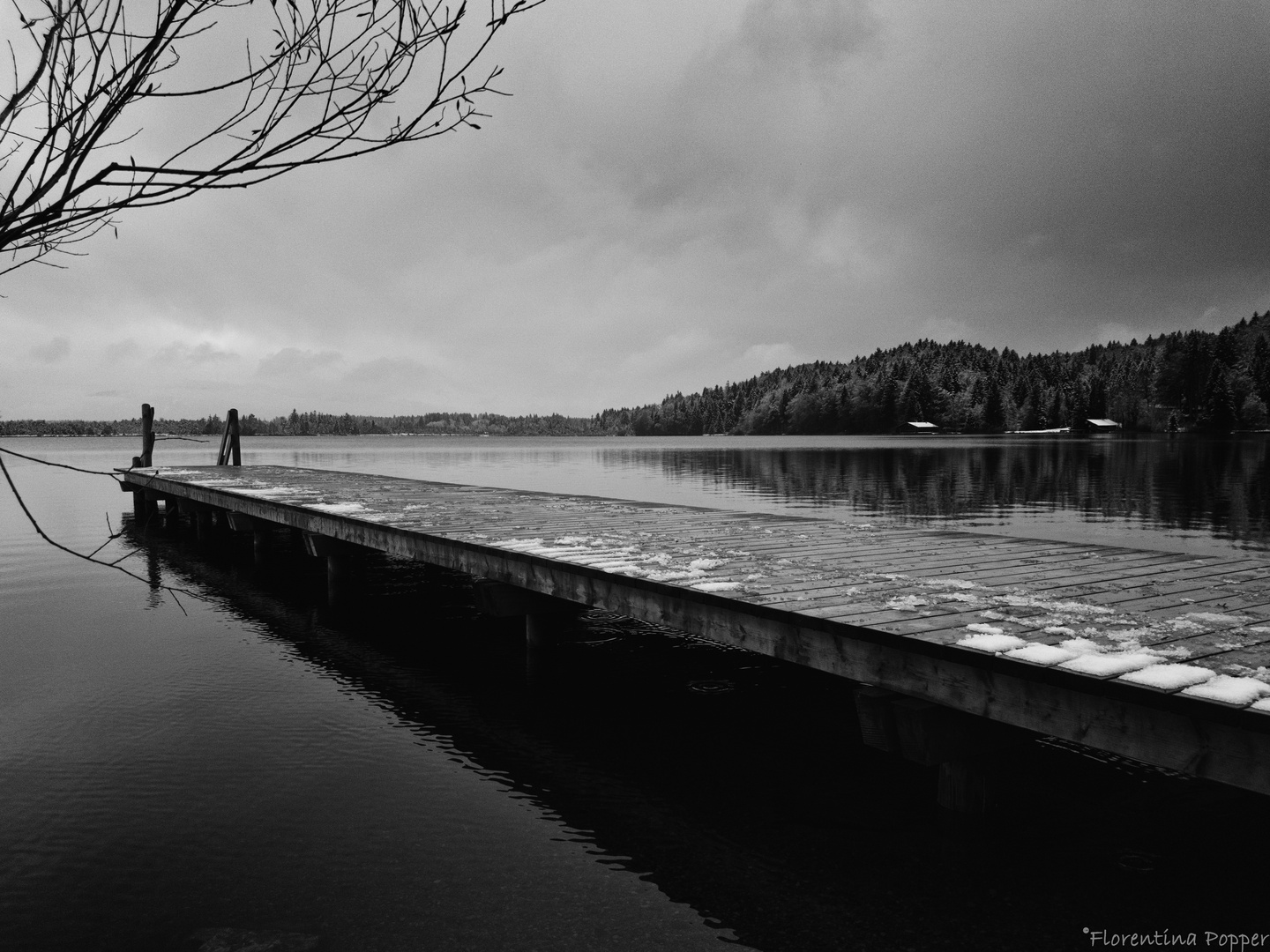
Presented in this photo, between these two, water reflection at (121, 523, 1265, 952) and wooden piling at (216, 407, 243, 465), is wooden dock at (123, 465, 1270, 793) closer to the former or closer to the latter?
water reflection at (121, 523, 1265, 952)

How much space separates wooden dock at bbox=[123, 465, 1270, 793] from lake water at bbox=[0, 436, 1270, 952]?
2.98 ft

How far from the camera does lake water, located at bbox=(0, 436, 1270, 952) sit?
4441 mm

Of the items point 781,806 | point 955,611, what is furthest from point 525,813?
point 955,611

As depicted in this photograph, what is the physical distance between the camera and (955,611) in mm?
5160

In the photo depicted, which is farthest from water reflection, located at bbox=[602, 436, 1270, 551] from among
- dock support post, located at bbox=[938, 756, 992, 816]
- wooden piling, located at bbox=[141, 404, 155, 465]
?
wooden piling, located at bbox=[141, 404, 155, 465]

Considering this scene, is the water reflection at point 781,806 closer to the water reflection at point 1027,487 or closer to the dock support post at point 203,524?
the dock support post at point 203,524

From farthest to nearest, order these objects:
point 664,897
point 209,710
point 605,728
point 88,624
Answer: point 88,624 → point 209,710 → point 605,728 → point 664,897

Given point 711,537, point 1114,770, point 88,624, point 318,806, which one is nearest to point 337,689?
point 318,806

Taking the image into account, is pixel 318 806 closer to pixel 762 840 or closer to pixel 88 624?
pixel 762 840

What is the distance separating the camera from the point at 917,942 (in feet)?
13.6

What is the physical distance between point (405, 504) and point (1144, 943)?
434 inches

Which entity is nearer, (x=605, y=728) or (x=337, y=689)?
(x=605, y=728)

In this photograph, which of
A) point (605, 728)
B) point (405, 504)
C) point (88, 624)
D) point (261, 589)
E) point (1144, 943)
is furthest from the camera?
point (261, 589)

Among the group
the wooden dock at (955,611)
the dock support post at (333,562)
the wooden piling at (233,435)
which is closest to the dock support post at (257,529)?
the dock support post at (333,562)
